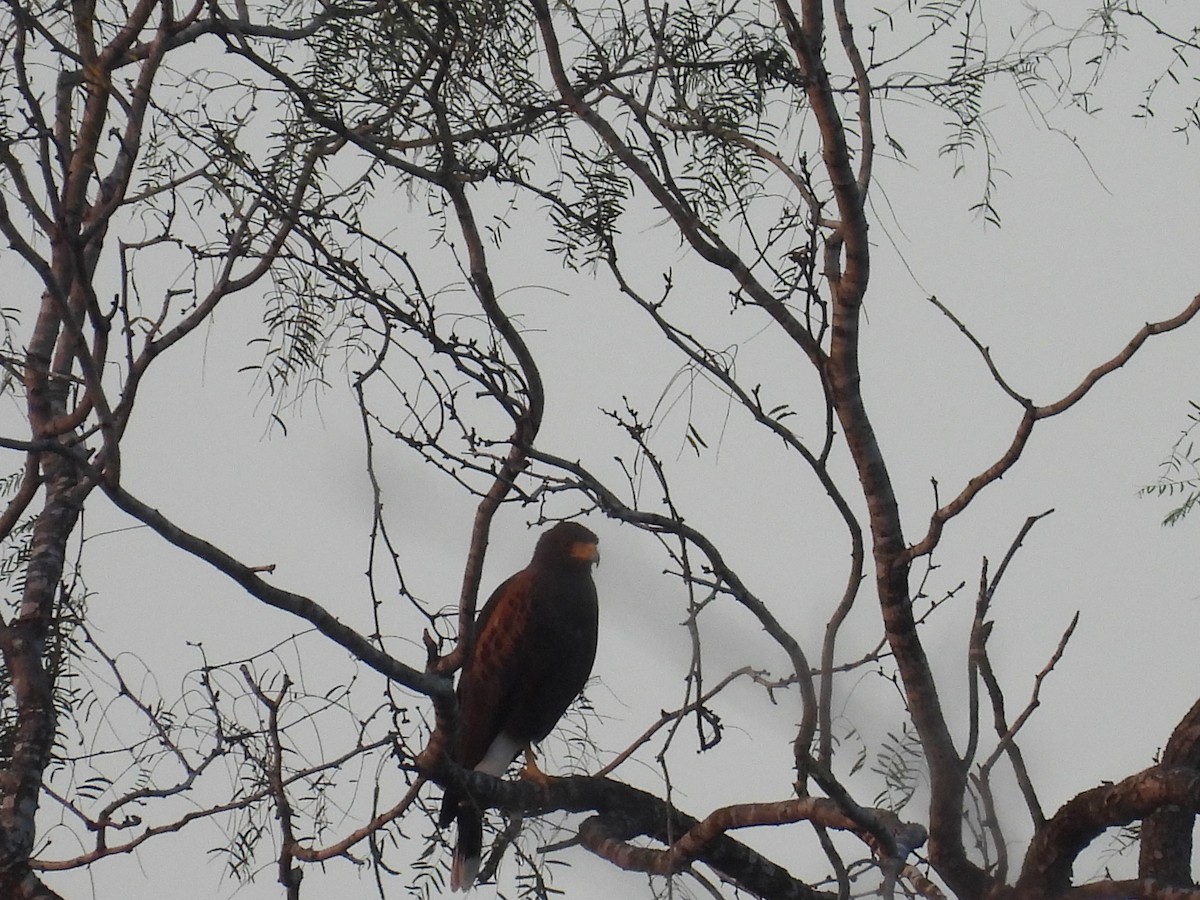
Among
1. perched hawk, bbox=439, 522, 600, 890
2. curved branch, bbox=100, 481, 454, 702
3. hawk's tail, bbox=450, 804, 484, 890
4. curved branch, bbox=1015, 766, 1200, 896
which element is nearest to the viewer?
curved branch, bbox=100, 481, 454, 702

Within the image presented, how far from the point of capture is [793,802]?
274 cm

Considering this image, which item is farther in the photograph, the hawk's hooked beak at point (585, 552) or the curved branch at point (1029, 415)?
the hawk's hooked beak at point (585, 552)

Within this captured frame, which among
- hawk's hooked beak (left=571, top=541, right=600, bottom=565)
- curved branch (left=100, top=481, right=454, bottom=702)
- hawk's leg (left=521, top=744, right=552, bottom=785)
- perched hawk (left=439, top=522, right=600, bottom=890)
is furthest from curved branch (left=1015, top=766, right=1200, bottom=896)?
hawk's hooked beak (left=571, top=541, right=600, bottom=565)

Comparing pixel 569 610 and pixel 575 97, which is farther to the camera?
pixel 569 610

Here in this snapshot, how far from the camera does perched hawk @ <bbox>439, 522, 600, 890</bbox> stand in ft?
13.8

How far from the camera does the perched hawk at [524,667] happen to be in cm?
419

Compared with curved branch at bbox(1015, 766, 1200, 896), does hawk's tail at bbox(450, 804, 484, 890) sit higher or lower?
higher

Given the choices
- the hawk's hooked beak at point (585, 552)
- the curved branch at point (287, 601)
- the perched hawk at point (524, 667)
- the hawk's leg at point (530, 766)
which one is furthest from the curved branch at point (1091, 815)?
the hawk's hooked beak at point (585, 552)

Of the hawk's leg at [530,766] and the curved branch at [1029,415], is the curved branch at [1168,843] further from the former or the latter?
the hawk's leg at [530,766]

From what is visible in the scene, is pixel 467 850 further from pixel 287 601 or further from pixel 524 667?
pixel 287 601

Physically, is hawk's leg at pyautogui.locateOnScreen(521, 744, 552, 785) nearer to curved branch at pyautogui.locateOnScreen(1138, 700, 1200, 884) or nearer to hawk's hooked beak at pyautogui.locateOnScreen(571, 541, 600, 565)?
hawk's hooked beak at pyautogui.locateOnScreen(571, 541, 600, 565)

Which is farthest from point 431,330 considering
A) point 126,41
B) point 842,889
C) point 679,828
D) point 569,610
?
point 569,610

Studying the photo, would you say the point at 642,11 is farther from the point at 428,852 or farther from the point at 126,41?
the point at 428,852

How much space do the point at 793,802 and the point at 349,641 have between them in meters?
1.00
